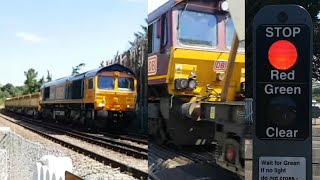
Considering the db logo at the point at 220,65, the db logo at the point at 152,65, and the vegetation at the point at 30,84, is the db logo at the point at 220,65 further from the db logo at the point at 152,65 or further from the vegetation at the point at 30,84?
the vegetation at the point at 30,84

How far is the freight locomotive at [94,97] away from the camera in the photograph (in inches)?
115

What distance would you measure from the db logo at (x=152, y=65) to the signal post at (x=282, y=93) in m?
0.35

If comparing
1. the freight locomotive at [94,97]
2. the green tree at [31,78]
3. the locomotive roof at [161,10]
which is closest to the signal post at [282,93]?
the locomotive roof at [161,10]

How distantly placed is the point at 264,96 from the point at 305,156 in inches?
9.1

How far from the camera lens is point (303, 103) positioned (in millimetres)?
1593

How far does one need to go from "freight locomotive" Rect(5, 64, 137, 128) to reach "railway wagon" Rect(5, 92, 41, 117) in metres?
0.30

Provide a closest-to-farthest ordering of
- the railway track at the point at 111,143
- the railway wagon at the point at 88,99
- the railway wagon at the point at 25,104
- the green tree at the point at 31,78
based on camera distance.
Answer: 1. the railway wagon at the point at 88,99
2. the railway track at the point at 111,143
3. the green tree at the point at 31,78
4. the railway wagon at the point at 25,104

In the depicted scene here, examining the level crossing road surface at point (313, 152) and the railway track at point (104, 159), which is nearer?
the level crossing road surface at point (313, 152)

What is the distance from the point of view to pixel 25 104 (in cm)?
3000

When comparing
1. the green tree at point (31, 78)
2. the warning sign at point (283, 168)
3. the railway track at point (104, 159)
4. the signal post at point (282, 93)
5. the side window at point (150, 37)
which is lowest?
the railway track at point (104, 159)

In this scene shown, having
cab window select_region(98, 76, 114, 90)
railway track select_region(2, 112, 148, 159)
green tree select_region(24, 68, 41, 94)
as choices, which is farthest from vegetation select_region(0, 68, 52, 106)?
cab window select_region(98, 76, 114, 90)

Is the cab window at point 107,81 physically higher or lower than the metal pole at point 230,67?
higher

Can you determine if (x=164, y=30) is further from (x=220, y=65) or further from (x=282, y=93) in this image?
(x=282, y=93)

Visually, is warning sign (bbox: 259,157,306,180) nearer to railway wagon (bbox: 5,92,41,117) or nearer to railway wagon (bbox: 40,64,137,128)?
railway wagon (bbox: 40,64,137,128)
